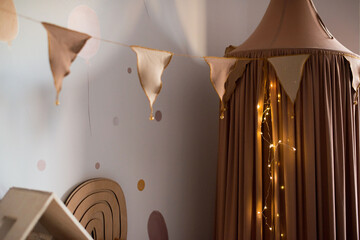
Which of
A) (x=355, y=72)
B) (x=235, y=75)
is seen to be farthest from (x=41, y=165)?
(x=355, y=72)

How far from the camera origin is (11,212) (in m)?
1.09

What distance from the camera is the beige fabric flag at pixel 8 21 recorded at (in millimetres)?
1203

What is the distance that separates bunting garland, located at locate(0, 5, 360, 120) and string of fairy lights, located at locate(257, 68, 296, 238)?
0.11 meters

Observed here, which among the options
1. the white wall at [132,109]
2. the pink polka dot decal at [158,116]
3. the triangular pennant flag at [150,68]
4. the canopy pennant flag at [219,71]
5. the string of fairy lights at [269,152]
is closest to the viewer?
the white wall at [132,109]

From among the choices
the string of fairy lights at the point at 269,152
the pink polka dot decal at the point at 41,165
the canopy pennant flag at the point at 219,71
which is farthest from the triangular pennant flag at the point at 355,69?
the pink polka dot decal at the point at 41,165

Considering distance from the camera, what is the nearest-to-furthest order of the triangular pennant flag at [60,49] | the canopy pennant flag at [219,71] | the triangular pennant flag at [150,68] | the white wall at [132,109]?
the triangular pennant flag at [60,49], the white wall at [132,109], the triangular pennant flag at [150,68], the canopy pennant flag at [219,71]

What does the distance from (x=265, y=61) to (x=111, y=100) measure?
2.50 feet

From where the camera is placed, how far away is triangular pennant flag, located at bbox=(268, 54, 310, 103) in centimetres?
172

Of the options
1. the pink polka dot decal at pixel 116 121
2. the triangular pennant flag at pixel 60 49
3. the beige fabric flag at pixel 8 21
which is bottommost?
the pink polka dot decal at pixel 116 121

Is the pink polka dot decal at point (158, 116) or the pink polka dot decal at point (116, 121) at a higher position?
the pink polka dot decal at point (158, 116)

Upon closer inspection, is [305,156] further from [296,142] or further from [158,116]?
[158,116]

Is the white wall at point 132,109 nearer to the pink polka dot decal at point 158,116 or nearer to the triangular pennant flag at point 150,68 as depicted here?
the pink polka dot decal at point 158,116

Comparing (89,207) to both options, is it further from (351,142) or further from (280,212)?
(351,142)

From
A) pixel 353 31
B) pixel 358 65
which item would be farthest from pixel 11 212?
pixel 353 31
